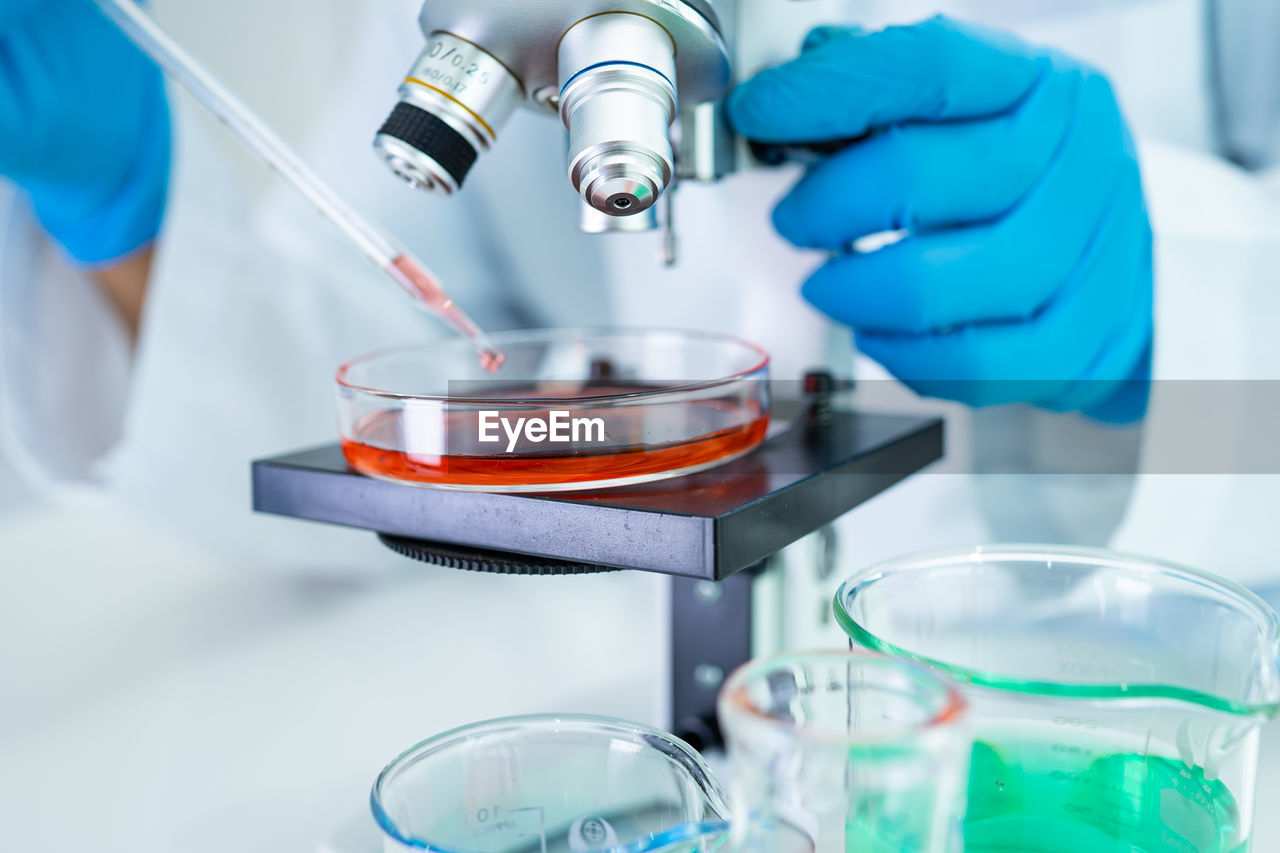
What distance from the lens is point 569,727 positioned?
1.23 feet

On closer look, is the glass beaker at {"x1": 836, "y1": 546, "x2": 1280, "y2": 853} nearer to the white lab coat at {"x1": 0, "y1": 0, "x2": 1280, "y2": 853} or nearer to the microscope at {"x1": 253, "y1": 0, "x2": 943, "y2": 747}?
the microscope at {"x1": 253, "y1": 0, "x2": 943, "y2": 747}

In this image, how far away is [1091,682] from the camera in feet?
1.12

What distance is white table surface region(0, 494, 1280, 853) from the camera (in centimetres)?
58

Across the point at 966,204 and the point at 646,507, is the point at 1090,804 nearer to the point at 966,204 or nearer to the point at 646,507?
the point at 646,507

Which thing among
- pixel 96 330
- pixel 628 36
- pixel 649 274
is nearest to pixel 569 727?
pixel 628 36

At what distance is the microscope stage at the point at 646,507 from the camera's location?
0.38 meters

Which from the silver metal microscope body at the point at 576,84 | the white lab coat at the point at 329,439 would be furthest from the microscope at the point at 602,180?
the white lab coat at the point at 329,439

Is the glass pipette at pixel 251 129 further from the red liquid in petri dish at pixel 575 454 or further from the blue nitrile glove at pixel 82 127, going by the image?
the blue nitrile glove at pixel 82 127

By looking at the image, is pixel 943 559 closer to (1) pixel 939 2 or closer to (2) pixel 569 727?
(2) pixel 569 727

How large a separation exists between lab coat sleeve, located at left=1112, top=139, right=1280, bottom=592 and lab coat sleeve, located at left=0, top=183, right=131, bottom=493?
3.53 feet

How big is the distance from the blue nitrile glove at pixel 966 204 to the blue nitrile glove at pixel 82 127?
0.78 metres

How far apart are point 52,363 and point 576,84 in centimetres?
100

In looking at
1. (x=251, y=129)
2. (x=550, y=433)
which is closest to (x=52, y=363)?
(x=251, y=129)

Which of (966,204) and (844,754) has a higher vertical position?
(966,204)
